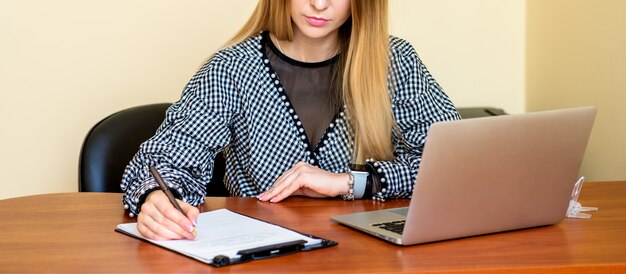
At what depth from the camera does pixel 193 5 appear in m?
2.87

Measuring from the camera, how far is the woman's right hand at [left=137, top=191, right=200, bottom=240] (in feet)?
4.88

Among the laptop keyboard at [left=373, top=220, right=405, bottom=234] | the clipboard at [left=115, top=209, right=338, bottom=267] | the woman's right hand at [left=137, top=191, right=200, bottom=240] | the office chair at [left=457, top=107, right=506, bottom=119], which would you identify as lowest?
the office chair at [left=457, top=107, right=506, bottom=119]

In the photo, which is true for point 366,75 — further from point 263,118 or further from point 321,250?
point 321,250

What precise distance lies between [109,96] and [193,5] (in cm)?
39

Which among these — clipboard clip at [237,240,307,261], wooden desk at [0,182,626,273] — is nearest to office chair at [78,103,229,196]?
wooden desk at [0,182,626,273]

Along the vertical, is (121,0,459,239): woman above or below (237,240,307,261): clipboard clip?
above

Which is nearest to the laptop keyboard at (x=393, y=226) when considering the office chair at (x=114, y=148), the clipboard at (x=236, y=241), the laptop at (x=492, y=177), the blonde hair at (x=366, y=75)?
the laptop at (x=492, y=177)

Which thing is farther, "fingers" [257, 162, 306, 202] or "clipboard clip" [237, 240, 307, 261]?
"fingers" [257, 162, 306, 202]

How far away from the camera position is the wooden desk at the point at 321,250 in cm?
134

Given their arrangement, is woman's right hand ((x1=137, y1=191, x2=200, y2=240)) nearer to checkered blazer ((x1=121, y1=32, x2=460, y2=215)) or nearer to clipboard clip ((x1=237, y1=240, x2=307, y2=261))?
clipboard clip ((x1=237, y1=240, x2=307, y2=261))

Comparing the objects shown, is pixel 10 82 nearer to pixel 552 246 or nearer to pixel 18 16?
pixel 18 16

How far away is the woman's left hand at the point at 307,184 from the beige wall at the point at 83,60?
1.11 m

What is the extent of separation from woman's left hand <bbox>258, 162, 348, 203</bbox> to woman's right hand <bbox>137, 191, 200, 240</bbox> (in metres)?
0.29

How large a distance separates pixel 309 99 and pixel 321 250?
831 mm
